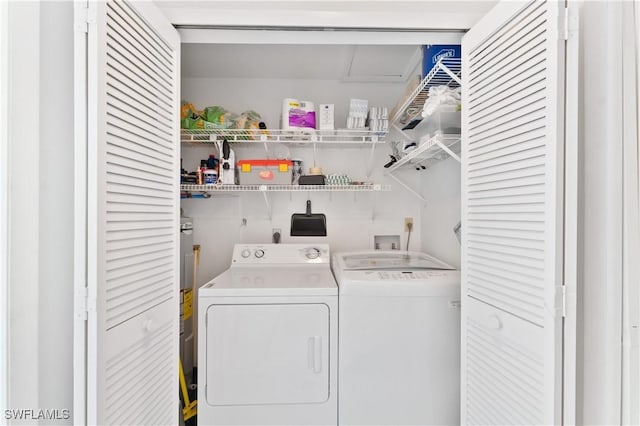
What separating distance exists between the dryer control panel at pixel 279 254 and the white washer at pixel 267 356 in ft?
2.20

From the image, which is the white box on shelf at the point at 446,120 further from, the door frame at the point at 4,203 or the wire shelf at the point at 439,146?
the door frame at the point at 4,203

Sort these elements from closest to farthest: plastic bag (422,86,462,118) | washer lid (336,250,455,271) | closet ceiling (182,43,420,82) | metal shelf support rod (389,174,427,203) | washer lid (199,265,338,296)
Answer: plastic bag (422,86,462,118) < washer lid (199,265,338,296) < washer lid (336,250,455,271) < closet ceiling (182,43,420,82) < metal shelf support rod (389,174,427,203)

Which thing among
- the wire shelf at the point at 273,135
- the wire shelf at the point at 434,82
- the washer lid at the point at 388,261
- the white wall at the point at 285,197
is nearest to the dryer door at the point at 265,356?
the washer lid at the point at 388,261

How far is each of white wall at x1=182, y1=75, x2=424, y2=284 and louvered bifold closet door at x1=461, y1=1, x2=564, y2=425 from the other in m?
1.24

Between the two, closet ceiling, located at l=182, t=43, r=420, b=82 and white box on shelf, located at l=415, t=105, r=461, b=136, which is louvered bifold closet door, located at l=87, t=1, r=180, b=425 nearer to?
closet ceiling, located at l=182, t=43, r=420, b=82

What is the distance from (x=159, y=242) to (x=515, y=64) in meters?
1.51

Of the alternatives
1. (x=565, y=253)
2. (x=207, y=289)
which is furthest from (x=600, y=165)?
(x=207, y=289)

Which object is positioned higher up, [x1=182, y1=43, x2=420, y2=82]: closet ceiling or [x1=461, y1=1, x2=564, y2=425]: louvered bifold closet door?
[x1=182, y1=43, x2=420, y2=82]: closet ceiling

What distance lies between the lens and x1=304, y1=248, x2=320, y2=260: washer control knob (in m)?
2.38

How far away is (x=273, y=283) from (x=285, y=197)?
0.96m

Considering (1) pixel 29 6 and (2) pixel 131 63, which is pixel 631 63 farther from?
(1) pixel 29 6

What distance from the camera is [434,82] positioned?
172 cm

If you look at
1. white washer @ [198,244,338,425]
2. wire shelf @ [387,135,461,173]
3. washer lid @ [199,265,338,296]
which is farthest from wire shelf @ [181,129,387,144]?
white washer @ [198,244,338,425]

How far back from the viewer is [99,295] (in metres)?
0.97
